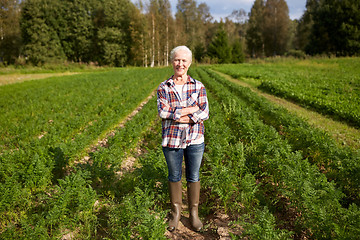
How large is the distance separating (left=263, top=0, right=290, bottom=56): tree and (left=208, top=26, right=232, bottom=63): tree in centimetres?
1160

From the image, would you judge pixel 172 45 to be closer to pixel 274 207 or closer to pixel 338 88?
pixel 338 88

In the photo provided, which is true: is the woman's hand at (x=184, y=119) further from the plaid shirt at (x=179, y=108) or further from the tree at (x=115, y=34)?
the tree at (x=115, y=34)

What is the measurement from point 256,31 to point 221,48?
46.9 feet

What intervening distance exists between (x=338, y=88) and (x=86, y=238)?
14.5 meters

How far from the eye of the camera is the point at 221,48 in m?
47.3

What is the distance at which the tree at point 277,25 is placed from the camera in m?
49.8

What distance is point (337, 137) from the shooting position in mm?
6684

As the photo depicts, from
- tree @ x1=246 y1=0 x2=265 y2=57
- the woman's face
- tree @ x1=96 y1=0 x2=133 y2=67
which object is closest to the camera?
the woman's face

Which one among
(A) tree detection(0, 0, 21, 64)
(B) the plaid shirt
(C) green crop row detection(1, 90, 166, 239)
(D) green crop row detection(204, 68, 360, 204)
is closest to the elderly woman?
(B) the plaid shirt

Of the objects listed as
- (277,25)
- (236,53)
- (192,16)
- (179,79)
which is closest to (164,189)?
(179,79)

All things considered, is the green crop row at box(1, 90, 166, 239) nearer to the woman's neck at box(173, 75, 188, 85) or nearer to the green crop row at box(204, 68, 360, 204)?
the woman's neck at box(173, 75, 188, 85)

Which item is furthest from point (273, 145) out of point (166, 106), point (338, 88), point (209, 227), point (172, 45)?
point (172, 45)

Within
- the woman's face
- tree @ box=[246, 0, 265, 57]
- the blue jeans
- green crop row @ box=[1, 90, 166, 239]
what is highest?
tree @ box=[246, 0, 265, 57]

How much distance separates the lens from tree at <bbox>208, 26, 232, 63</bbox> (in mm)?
47312
